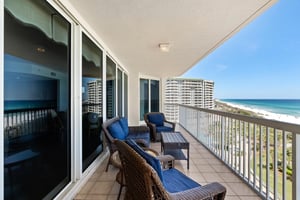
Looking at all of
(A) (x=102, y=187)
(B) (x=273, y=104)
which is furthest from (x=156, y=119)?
(B) (x=273, y=104)

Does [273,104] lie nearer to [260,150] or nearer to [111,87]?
[111,87]

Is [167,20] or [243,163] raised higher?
[167,20]

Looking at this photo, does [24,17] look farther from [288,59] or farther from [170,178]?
[288,59]

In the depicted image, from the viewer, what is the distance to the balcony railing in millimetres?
1622

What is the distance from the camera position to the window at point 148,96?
7699 millimetres

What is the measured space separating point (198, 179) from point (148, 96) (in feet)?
18.6

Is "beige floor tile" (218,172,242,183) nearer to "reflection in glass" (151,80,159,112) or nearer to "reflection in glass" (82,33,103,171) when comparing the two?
"reflection in glass" (82,33,103,171)

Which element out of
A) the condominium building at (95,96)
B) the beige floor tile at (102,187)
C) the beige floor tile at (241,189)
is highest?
the condominium building at (95,96)

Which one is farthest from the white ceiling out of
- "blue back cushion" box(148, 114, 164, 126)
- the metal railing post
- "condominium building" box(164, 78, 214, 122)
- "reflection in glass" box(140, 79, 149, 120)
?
"condominium building" box(164, 78, 214, 122)

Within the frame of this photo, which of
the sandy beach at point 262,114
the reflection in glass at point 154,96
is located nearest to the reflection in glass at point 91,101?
the sandy beach at point 262,114

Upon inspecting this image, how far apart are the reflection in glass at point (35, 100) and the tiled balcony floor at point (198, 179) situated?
395 mm

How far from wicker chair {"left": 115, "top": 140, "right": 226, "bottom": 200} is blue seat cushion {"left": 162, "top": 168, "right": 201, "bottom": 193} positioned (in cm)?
24

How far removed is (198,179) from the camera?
8.32 feet

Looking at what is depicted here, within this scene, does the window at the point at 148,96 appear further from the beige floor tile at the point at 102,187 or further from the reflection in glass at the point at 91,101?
the beige floor tile at the point at 102,187
